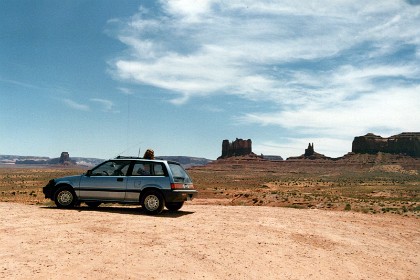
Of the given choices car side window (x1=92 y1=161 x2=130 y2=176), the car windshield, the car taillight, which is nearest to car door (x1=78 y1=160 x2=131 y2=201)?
car side window (x1=92 y1=161 x2=130 y2=176)

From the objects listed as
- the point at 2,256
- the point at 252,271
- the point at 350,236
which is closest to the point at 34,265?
the point at 2,256

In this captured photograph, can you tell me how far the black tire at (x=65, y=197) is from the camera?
1246cm

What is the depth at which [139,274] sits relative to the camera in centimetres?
613

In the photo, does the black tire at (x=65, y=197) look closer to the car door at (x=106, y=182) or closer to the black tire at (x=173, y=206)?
the car door at (x=106, y=182)

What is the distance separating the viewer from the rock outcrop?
177 metres

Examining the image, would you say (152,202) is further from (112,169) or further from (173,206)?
(112,169)

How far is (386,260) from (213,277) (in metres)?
4.46

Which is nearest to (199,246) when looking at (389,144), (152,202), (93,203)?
(152,202)

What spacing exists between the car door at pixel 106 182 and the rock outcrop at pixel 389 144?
186 meters

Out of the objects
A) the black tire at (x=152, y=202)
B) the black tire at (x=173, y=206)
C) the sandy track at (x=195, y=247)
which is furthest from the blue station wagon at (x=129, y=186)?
the black tire at (x=173, y=206)

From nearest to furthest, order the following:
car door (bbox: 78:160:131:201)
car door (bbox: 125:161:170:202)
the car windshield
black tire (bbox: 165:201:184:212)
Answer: car door (bbox: 125:161:170:202)
car door (bbox: 78:160:131:201)
the car windshield
black tire (bbox: 165:201:184:212)

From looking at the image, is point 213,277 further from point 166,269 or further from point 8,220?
point 8,220

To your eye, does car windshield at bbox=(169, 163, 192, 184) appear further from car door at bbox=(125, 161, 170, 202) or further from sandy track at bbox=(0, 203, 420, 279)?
sandy track at bbox=(0, 203, 420, 279)

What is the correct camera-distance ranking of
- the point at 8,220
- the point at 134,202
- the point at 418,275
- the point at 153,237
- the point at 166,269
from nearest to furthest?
the point at 166,269, the point at 418,275, the point at 153,237, the point at 8,220, the point at 134,202
